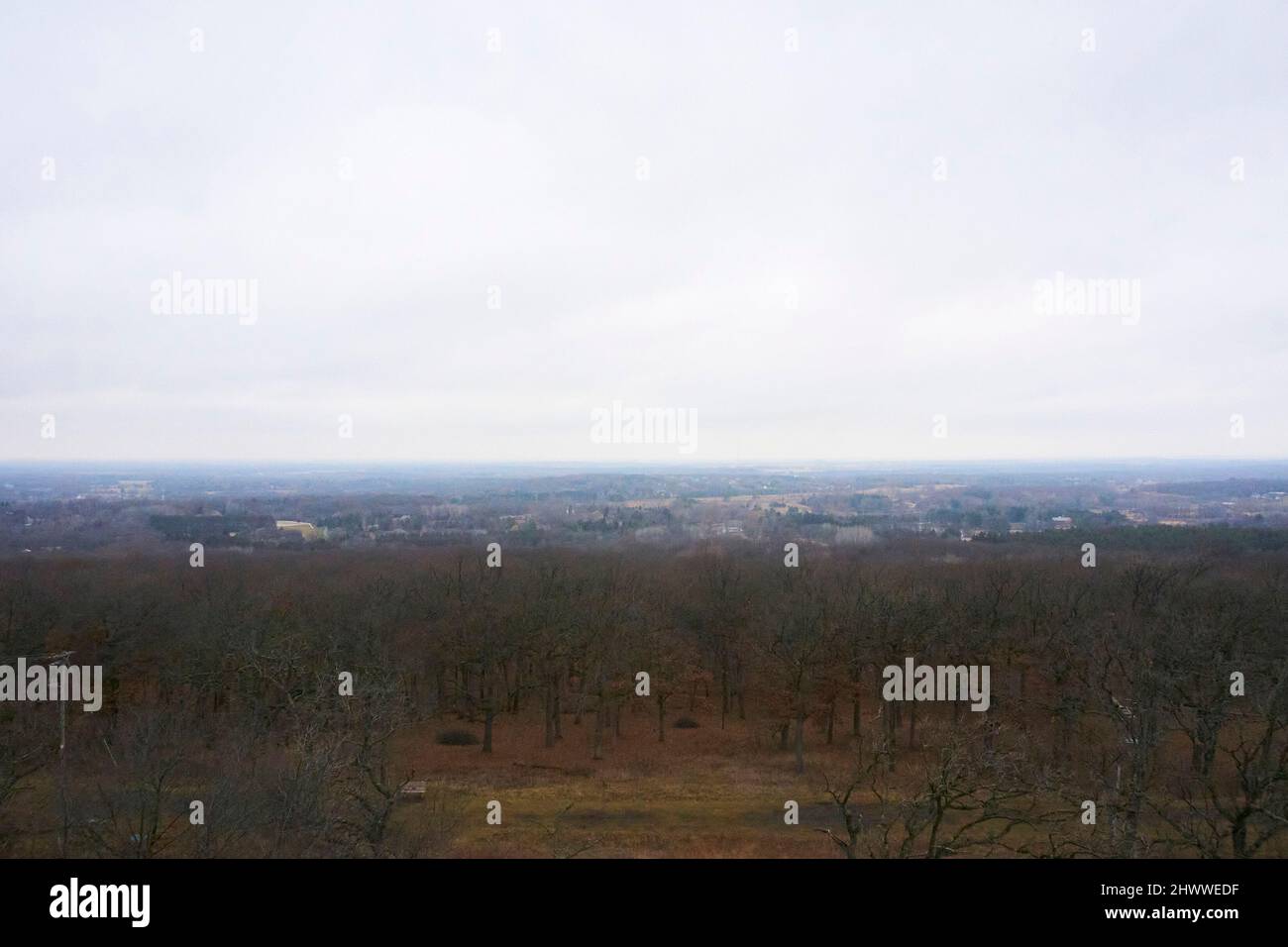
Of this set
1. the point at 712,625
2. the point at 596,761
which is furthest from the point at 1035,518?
the point at 596,761

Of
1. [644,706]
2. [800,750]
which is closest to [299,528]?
[644,706]

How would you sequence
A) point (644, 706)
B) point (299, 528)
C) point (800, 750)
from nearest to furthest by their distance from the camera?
point (800, 750) < point (644, 706) < point (299, 528)

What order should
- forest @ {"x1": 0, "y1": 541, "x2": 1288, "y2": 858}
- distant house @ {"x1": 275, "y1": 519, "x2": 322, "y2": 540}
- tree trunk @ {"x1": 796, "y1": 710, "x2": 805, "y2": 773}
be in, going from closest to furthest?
forest @ {"x1": 0, "y1": 541, "x2": 1288, "y2": 858}, tree trunk @ {"x1": 796, "y1": 710, "x2": 805, "y2": 773}, distant house @ {"x1": 275, "y1": 519, "x2": 322, "y2": 540}

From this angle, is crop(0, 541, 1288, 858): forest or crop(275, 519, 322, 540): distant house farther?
crop(275, 519, 322, 540): distant house

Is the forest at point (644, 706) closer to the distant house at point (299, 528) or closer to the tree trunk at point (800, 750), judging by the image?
the tree trunk at point (800, 750)

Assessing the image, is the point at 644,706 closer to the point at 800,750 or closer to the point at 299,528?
the point at 800,750

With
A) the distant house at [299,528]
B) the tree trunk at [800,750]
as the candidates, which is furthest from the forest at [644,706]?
the distant house at [299,528]

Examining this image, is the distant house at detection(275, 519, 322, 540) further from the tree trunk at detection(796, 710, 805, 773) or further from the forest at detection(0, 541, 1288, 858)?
the tree trunk at detection(796, 710, 805, 773)

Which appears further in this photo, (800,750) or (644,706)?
(644,706)

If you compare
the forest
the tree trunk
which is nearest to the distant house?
the forest

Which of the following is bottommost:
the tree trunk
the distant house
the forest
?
the tree trunk
